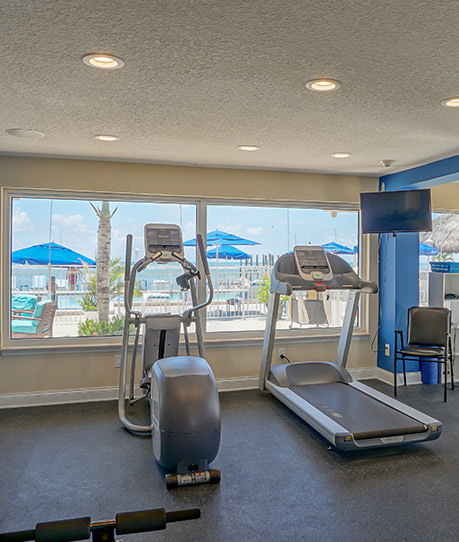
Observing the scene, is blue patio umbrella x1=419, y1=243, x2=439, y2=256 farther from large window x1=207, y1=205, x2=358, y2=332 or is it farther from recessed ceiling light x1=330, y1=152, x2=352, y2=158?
recessed ceiling light x1=330, y1=152, x2=352, y2=158

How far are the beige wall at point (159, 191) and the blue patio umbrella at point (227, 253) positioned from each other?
564 mm

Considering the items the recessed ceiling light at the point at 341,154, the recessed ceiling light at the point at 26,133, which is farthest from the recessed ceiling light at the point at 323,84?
the recessed ceiling light at the point at 26,133

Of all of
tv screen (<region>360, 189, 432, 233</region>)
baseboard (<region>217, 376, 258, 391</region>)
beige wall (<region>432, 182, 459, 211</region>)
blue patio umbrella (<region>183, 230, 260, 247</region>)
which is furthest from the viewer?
beige wall (<region>432, 182, 459, 211</region>)

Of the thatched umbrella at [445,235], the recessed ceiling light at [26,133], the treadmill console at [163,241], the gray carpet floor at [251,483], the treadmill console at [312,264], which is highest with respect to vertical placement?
the recessed ceiling light at [26,133]

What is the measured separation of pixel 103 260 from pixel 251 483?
8.91 ft

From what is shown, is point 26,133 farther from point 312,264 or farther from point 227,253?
point 312,264

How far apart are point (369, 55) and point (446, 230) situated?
4.42 m

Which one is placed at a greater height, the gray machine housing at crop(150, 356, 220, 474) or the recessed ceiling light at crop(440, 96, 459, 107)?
the recessed ceiling light at crop(440, 96, 459, 107)

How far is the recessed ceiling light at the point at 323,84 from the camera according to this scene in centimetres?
249

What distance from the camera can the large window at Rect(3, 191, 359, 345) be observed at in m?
4.53

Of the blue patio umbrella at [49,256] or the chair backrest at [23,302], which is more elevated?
the blue patio umbrella at [49,256]

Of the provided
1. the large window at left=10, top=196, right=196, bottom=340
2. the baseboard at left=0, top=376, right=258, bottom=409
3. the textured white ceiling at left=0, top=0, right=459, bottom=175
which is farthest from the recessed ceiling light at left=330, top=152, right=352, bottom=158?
the baseboard at left=0, top=376, right=258, bottom=409

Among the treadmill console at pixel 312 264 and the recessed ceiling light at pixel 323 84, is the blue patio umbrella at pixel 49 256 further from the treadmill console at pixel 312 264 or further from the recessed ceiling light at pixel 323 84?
the recessed ceiling light at pixel 323 84

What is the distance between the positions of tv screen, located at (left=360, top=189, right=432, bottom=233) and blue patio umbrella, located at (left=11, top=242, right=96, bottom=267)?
2.94 metres
